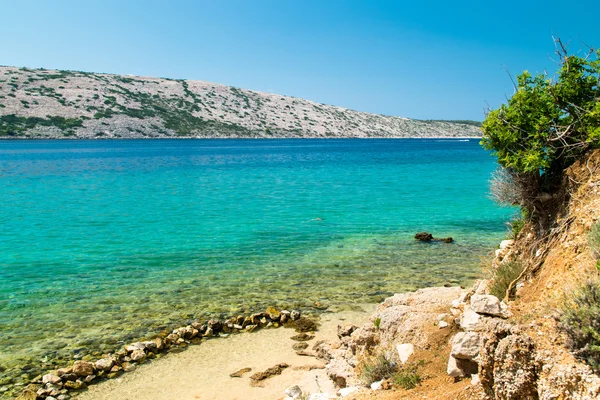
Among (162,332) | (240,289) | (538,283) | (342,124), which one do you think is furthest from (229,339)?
(342,124)

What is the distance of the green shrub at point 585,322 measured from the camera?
169 inches

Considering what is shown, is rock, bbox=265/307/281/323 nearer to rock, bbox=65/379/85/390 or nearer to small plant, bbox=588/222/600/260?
rock, bbox=65/379/85/390

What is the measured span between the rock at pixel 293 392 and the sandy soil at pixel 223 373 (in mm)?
270

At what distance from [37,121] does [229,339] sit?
11351 centimetres

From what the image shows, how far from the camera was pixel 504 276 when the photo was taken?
7.35 meters

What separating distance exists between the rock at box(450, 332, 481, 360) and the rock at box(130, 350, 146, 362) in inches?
256

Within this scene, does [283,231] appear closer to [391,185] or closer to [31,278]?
[31,278]

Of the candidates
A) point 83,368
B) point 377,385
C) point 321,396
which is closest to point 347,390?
point 321,396

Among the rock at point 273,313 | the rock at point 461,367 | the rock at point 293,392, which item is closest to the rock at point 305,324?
the rock at point 273,313


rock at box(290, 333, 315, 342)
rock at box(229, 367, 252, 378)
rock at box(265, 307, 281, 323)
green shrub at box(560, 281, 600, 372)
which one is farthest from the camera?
rock at box(265, 307, 281, 323)

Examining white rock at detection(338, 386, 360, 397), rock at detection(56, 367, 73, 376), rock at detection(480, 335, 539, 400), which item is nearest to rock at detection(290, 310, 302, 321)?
white rock at detection(338, 386, 360, 397)

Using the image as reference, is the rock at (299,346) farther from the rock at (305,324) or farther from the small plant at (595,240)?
the small plant at (595,240)

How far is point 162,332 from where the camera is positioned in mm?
10703

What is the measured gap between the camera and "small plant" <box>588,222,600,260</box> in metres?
5.46
